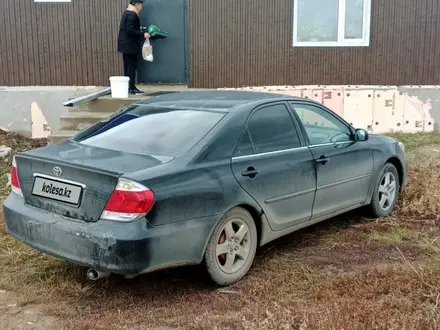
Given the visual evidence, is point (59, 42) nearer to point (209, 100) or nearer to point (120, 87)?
point (120, 87)

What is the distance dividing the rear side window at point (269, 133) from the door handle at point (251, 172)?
13cm

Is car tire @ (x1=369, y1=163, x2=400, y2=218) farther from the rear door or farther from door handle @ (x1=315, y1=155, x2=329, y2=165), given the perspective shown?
the rear door

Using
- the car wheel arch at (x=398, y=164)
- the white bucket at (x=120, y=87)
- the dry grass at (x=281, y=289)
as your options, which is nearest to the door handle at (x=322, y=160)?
the dry grass at (x=281, y=289)

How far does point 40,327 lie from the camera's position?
379cm

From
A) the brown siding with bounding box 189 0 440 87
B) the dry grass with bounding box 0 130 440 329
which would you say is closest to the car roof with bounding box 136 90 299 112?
the dry grass with bounding box 0 130 440 329

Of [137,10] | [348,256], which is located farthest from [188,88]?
[348,256]

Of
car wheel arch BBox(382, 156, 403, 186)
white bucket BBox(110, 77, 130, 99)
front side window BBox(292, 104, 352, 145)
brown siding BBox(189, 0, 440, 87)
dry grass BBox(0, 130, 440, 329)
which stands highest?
brown siding BBox(189, 0, 440, 87)

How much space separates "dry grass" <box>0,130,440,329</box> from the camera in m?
3.75

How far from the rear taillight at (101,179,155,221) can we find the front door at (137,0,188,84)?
692 centimetres

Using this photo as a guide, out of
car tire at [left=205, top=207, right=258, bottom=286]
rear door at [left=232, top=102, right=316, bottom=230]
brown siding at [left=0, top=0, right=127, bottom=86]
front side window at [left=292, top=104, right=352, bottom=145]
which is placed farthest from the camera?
brown siding at [left=0, top=0, right=127, bottom=86]

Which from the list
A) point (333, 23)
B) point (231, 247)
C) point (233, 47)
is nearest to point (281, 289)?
point (231, 247)

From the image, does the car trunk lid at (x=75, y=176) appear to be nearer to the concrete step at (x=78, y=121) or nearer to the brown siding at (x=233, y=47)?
the concrete step at (x=78, y=121)

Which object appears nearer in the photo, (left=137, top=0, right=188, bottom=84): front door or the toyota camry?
the toyota camry

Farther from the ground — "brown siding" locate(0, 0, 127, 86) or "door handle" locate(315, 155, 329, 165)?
"brown siding" locate(0, 0, 127, 86)
